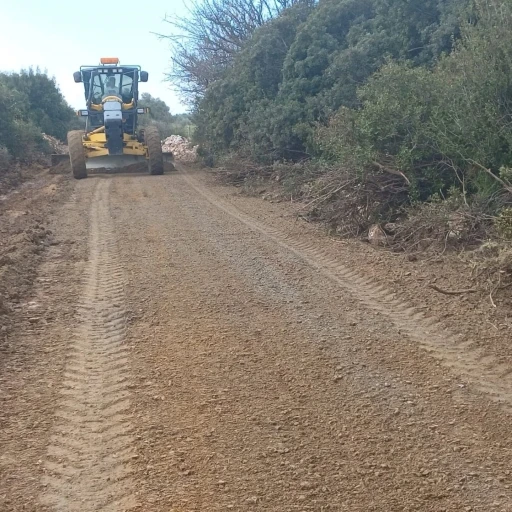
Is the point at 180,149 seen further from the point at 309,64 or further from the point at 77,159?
the point at 309,64

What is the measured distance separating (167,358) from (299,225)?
5894 millimetres

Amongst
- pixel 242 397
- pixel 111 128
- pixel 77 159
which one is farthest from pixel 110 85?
pixel 242 397

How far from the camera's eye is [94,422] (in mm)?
3889

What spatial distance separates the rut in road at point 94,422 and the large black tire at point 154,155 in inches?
514

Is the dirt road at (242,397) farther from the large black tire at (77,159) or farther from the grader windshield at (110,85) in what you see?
the grader windshield at (110,85)

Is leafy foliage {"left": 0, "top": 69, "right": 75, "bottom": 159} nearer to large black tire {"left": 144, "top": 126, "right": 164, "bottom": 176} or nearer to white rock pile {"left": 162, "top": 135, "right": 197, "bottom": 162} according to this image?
white rock pile {"left": 162, "top": 135, "right": 197, "bottom": 162}

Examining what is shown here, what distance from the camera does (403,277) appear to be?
22.7 feet

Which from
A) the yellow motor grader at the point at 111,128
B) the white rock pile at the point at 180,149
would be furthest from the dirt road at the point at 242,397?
the white rock pile at the point at 180,149

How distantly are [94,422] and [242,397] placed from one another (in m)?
0.96

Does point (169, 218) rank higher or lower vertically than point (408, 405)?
higher

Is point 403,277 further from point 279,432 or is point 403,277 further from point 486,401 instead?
point 279,432

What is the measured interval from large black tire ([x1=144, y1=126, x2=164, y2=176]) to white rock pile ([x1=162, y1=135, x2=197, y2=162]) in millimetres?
6234

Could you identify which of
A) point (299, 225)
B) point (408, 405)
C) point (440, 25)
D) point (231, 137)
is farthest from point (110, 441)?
point (231, 137)

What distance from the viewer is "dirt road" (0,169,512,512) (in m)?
3.17
